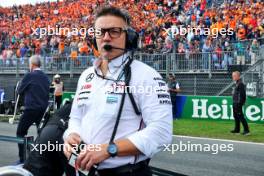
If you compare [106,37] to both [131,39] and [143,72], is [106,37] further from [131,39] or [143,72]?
[143,72]

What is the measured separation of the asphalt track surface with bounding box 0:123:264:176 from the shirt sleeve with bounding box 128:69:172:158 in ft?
17.5

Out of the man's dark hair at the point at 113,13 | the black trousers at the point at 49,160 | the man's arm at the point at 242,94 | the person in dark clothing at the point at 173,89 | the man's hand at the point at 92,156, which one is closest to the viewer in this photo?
the man's hand at the point at 92,156

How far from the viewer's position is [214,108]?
627 inches

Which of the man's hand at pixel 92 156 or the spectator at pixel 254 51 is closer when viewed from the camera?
the man's hand at pixel 92 156

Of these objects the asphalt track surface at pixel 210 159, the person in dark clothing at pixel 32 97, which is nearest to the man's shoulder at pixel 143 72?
the asphalt track surface at pixel 210 159

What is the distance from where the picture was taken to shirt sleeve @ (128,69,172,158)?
250 centimetres

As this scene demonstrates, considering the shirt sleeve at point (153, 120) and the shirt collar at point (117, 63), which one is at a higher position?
the shirt collar at point (117, 63)

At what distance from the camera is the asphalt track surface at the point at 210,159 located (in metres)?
8.09

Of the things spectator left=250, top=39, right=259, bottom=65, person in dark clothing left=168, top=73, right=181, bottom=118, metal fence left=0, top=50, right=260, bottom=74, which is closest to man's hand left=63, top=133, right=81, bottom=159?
person in dark clothing left=168, top=73, right=181, bottom=118

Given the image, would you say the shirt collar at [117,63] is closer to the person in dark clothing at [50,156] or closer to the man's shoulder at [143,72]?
the man's shoulder at [143,72]

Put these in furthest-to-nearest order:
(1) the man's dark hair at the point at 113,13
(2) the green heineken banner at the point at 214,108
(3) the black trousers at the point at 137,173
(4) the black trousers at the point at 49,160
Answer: (2) the green heineken banner at the point at 214,108 → (4) the black trousers at the point at 49,160 → (1) the man's dark hair at the point at 113,13 → (3) the black trousers at the point at 137,173

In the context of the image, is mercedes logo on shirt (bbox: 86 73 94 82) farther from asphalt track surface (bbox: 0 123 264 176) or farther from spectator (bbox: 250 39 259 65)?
spectator (bbox: 250 39 259 65)

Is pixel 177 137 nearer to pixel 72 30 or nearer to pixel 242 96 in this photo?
pixel 242 96

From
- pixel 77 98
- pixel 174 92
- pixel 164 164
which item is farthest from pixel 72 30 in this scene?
pixel 77 98
